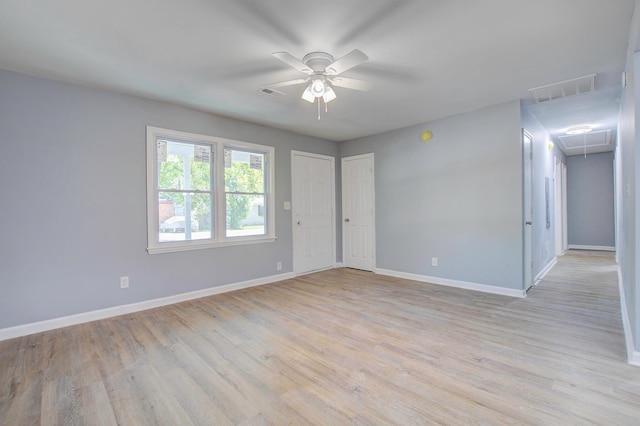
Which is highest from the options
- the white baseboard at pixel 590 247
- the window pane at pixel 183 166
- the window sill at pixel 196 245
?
the window pane at pixel 183 166

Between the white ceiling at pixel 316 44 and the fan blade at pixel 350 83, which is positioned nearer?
the white ceiling at pixel 316 44

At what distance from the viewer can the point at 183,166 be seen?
12.6 ft

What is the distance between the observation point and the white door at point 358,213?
17.6 feet

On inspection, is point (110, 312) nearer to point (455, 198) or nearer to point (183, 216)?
point (183, 216)

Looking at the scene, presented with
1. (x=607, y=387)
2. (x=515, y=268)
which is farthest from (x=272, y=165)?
(x=607, y=387)

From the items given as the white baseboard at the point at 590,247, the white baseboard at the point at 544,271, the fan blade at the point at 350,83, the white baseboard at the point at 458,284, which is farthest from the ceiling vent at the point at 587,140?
the fan blade at the point at 350,83

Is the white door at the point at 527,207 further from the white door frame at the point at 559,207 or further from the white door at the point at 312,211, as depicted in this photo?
the white door frame at the point at 559,207

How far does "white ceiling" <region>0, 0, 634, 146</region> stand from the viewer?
1.96 meters

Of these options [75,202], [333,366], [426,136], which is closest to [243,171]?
[75,202]

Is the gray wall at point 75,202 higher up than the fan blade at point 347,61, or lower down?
lower down

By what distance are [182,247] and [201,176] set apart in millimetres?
969

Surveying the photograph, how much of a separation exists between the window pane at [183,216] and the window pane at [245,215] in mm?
329

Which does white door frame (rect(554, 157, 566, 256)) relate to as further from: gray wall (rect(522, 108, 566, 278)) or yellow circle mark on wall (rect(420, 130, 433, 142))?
yellow circle mark on wall (rect(420, 130, 433, 142))

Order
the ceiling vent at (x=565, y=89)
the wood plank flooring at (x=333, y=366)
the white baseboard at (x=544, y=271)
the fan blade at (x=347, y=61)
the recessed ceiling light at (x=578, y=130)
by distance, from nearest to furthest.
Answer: the wood plank flooring at (x=333, y=366) → the fan blade at (x=347, y=61) → the ceiling vent at (x=565, y=89) → the white baseboard at (x=544, y=271) → the recessed ceiling light at (x=578, y=130)
